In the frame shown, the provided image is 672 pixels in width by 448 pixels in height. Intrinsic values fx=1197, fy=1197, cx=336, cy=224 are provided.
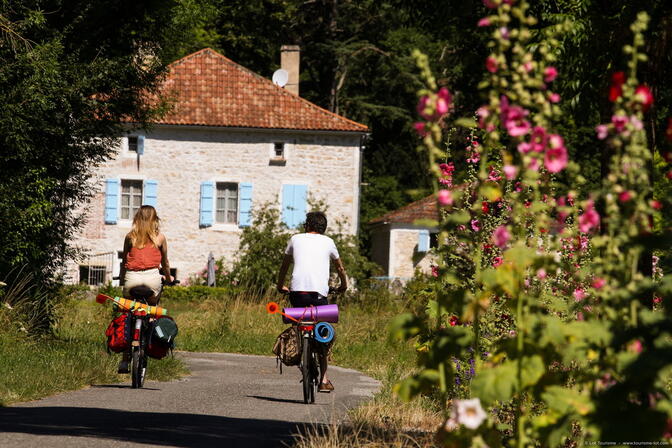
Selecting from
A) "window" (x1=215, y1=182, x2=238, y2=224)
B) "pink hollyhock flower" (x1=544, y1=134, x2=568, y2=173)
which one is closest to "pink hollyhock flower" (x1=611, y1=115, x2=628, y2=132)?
"pink hollyhock flower" (x1=544, y1=134, x2=568, y2=173)

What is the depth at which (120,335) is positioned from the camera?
11734 mm

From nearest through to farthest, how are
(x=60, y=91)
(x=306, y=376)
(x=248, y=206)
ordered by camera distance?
(x=306, y=376) < (x=60, y=91) < (x=248, y=206)

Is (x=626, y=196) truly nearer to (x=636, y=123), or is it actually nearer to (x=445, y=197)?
(x=636, y=123)

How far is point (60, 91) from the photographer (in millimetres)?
14555

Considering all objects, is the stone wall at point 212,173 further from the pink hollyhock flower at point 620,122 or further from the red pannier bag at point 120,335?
the pink hollyhock flower at point 620,122

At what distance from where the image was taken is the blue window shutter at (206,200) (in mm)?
39062

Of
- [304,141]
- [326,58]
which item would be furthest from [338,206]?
[326,58]

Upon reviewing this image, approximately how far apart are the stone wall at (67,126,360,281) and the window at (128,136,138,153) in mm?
255

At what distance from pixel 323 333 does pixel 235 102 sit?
2909 cm

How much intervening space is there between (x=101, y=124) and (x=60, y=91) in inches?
60.3

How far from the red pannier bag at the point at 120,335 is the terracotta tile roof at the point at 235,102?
2695cm

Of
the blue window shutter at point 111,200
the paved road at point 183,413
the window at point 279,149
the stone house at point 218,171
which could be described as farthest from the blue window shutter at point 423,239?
the paved road at point 183,413

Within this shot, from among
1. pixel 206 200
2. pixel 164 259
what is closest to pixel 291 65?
pixel 206 200

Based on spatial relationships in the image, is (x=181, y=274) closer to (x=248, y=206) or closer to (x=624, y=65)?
(x=248, y=206)
